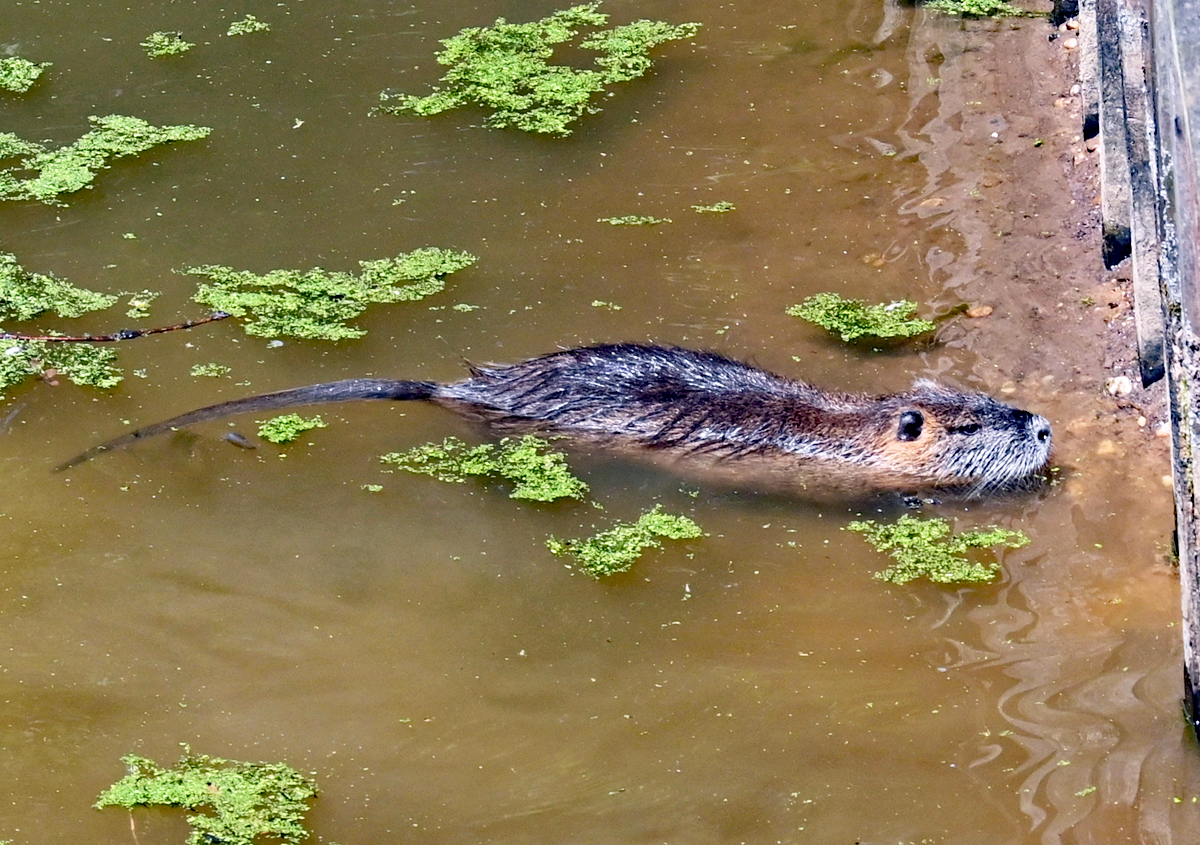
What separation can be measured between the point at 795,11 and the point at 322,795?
5.14 metres

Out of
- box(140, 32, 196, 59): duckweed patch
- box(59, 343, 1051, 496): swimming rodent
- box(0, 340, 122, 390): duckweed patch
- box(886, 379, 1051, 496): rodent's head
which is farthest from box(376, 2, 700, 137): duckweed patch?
box(886, 379, 1051, 496): rodent's head

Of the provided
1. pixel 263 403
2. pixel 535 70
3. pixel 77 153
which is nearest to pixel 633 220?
pixel 535 70

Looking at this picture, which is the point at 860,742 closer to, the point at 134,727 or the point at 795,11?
the point at 134,727

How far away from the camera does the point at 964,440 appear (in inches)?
162

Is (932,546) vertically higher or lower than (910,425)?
lower

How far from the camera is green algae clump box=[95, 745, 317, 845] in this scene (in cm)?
271

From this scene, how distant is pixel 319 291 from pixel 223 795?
7.38ft

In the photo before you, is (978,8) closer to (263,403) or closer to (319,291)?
(319,291)

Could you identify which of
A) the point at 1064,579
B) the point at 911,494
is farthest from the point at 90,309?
the point at 1064,579

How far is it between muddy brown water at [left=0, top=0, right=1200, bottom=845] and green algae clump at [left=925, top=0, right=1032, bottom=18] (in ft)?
1.48

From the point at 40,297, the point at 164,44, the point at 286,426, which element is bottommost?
the point at 286,426

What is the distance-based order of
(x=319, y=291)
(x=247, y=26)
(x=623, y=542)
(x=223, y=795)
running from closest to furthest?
(x=223, y=795), (x=623, y=542), (x=319, y=291), (x=247, y=26)

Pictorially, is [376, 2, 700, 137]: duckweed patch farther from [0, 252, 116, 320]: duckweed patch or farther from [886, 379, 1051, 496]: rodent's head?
[886, 379, 1051, 496]: rodent's head

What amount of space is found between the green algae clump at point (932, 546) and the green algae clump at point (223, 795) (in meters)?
1.63
